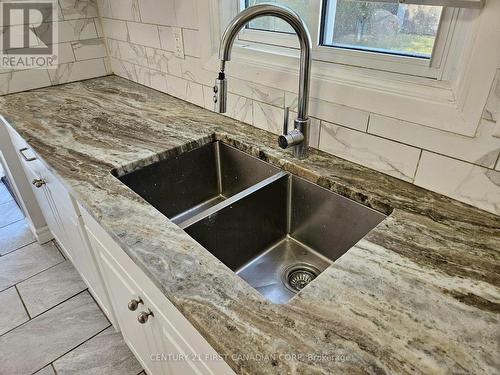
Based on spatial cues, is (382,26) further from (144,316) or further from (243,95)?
(144,316)

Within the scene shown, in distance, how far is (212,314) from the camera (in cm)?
58

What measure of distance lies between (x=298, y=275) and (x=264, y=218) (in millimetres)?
201

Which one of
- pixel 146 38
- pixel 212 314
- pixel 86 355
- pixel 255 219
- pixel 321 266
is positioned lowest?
pixel 86 355

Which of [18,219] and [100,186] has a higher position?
[100,186]

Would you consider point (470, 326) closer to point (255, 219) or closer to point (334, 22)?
point (255, 219)

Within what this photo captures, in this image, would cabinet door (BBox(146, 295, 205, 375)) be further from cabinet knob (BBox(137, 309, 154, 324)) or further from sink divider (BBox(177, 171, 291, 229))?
sink divider (BBox(177, 171, 291, 229))

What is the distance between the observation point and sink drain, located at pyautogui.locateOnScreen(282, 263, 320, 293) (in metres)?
0.98

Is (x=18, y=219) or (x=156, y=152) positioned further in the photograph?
(x=18, y=219)

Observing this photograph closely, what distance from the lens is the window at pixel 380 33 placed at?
83 cm

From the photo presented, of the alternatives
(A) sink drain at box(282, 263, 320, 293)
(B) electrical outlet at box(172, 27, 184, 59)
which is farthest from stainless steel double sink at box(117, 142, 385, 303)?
(B) electrical outlet at box(172, 27, 184, 59)

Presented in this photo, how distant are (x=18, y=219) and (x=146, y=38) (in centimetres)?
160

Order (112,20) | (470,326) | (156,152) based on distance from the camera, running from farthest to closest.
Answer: (112,20)
(156,152)
(470,326)

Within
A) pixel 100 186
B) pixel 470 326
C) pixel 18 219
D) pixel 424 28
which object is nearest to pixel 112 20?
pixel 100 186

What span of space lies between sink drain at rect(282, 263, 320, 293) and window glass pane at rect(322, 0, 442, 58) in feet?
2.20
